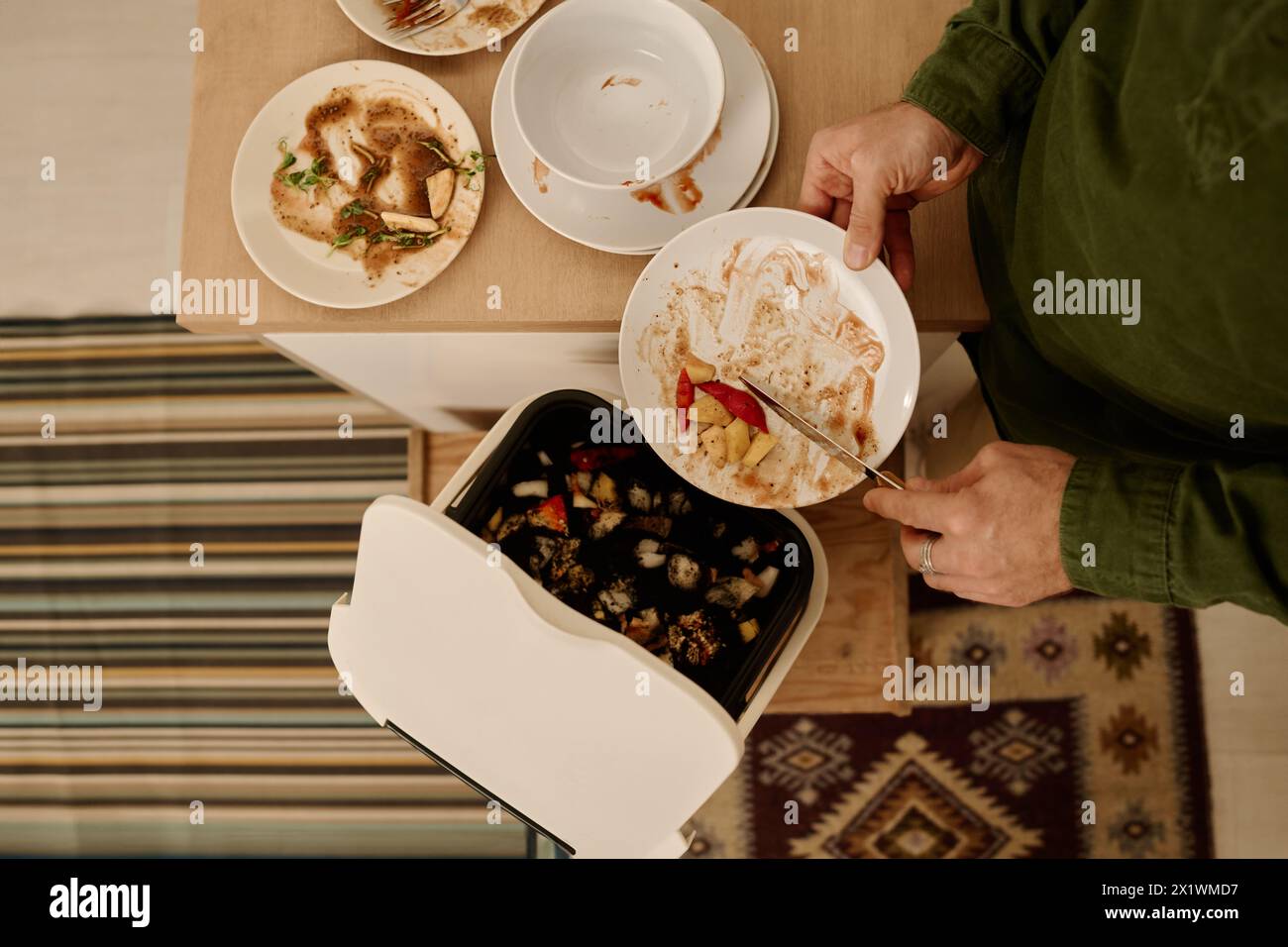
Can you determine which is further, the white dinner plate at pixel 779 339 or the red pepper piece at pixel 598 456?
the red pepper piece at pixel 598 456

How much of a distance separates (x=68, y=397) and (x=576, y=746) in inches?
62.0

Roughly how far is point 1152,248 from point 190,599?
6.00 feet

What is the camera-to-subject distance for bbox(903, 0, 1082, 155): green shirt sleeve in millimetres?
750

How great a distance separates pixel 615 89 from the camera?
90 cm

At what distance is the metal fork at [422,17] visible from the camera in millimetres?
954

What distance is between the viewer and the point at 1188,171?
1.90ft

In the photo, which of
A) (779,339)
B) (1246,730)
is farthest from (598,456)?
(1246,730)

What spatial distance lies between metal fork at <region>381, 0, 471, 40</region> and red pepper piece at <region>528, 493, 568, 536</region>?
0.57 m

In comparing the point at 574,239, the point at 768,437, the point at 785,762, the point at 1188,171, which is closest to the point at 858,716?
the point at 785,762

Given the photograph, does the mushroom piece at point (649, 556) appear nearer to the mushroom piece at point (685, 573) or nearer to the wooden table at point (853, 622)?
the mushroom piece at point (685, 573)

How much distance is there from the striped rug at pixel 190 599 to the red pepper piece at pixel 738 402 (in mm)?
1050

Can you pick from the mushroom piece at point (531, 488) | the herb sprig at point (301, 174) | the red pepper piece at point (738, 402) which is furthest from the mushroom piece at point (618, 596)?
the herb sprig at point (301, 174)

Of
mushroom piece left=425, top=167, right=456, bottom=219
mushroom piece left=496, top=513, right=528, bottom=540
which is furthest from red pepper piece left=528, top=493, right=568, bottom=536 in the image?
mushroom piece left=425, top=167, right=456, bottom=219

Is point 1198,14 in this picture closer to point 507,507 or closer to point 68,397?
point 507,507
